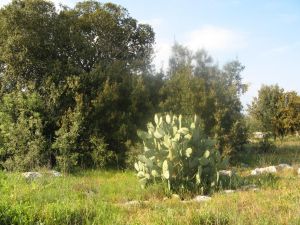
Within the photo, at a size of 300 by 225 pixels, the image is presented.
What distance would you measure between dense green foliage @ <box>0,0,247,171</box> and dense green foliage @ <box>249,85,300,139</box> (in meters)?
11.4

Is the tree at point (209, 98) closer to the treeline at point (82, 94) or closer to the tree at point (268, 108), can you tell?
the treeline at point (82, 94)

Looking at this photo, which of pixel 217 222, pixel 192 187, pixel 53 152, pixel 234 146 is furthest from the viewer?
pixel 234 146

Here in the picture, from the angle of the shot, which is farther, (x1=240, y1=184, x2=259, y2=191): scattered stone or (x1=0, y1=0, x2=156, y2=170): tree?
(x1=0, y1=0, x2=156, y2=170): tree

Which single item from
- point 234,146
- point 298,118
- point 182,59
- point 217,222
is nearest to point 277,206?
point 217,222

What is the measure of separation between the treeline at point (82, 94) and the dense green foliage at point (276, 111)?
11313mm

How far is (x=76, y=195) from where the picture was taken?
374 inches

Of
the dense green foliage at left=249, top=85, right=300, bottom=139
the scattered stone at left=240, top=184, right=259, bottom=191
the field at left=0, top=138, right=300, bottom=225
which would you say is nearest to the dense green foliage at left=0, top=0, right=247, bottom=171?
the field at left=0, top=138, right=300, bottom=225

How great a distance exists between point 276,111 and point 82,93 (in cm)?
1763

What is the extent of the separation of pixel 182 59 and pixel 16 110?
760 centimetres

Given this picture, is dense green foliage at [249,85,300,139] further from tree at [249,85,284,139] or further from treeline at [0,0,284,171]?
treeline at [0,0,284,171]

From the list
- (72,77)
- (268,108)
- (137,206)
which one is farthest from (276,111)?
(137,206)

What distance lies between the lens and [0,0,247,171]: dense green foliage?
17.5 m

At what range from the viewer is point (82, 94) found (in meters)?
18.0

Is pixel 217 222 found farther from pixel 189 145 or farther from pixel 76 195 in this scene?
pixel 189 145
